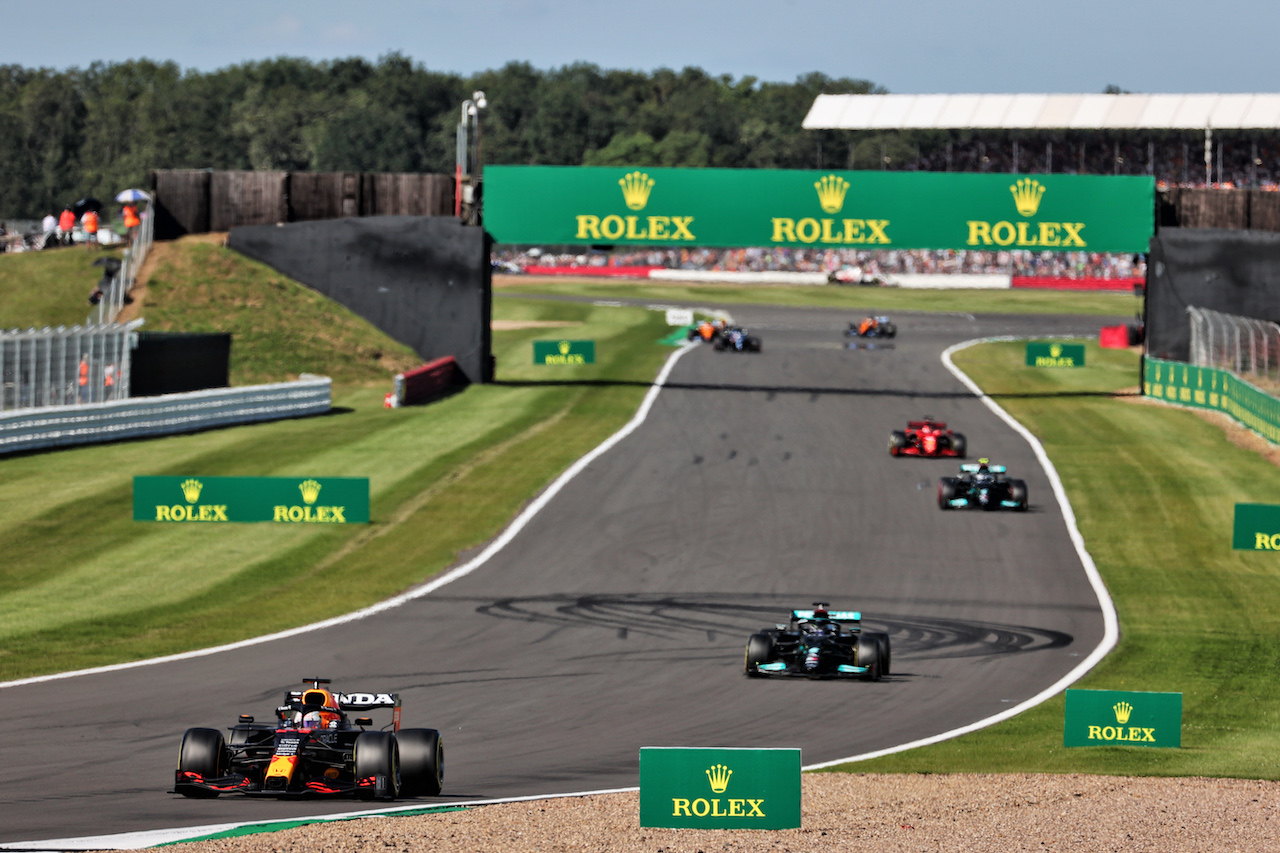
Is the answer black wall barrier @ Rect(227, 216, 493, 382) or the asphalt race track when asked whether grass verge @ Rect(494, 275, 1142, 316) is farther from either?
the asphalt race track

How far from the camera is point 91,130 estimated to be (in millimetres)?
176375

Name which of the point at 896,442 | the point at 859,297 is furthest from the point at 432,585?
the point at 859,297

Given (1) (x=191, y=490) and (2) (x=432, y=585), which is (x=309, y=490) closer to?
(1) (x=191, y=490)

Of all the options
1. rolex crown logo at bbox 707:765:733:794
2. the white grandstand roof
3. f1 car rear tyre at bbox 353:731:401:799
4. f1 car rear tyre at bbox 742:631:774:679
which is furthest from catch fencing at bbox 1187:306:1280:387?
the white grandstand roof

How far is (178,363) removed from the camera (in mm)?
40000

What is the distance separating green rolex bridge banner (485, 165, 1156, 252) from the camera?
4409cm

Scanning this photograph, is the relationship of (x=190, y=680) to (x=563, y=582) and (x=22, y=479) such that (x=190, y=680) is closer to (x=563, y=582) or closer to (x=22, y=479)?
(x=563, y=582)

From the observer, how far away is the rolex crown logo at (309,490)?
2842cm

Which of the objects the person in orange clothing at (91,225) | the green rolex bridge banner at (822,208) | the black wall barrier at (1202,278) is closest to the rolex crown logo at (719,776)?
the green rolex bridge banner at (822,208)

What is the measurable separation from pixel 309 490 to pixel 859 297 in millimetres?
61670

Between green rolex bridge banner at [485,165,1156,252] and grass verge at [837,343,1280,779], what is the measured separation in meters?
5.06

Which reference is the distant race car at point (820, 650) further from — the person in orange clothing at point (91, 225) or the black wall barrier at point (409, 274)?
the person in orange clothing at point (91, 225)

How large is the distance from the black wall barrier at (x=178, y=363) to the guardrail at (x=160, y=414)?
860mm

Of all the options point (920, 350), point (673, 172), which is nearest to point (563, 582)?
point (673, 172)
